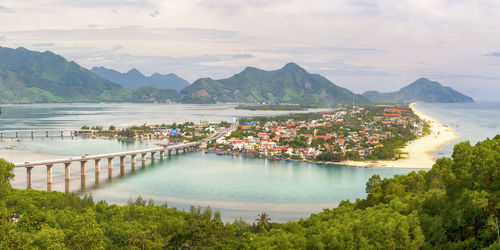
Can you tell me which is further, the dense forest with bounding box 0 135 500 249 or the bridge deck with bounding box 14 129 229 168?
the bridge deck with bounding box 14 129 229 168

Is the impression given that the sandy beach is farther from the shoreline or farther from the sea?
the sea

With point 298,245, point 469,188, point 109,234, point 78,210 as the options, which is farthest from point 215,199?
point 469,188

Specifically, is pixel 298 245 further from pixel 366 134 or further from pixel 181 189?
pixel 366 134

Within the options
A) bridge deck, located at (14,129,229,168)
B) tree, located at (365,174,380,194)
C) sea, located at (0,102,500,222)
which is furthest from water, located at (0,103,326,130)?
tree, located at (365,174,380,194)

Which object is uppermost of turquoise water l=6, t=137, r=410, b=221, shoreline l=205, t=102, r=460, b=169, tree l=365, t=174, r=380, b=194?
tree l=365, t=174, r=380, b=194

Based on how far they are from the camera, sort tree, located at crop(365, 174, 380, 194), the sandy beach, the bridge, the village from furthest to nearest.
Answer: the village < the sandy beach < the bridge < tree, located at crop(365, 174, 380, 194)

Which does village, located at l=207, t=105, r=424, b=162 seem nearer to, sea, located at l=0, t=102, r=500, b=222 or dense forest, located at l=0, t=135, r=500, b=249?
sea, located at l=0, t=102, r=500, b=222

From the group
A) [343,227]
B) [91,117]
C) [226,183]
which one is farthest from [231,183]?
A: [91,117]

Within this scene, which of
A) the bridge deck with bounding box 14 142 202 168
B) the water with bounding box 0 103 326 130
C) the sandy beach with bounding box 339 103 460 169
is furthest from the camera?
the water with bounding box 0 103 326 130

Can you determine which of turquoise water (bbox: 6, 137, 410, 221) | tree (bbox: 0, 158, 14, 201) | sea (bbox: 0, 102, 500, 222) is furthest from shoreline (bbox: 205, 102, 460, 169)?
tree (bbox: 0, 158, 14, 201)

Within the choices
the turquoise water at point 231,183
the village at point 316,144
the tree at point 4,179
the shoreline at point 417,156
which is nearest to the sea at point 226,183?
the turquoise water at point 231,183

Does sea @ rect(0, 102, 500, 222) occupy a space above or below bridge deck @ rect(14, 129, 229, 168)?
below
